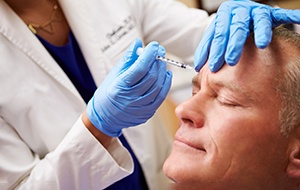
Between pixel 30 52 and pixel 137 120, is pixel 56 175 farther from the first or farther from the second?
pixel 30 52

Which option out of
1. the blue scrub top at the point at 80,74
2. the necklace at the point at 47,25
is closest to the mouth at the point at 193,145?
the blue scrub top at the point at 80,74

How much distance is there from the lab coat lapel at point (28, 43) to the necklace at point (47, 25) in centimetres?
4

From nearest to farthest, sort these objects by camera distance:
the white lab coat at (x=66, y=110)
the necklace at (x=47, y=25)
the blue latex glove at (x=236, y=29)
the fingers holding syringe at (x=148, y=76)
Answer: the blue latex glove at (x=236, y=29) < the fingers holding syringe at (x=148, y=76) < the white lab coat at (x=66, y=110) < the necklace at (x=47, y=25)

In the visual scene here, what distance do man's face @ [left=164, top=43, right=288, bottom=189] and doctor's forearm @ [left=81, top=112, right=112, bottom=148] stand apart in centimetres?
26

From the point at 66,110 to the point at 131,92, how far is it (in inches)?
12.0

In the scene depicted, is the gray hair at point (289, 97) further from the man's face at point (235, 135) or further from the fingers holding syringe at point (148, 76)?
the fingers holding syringe at point (148, 76)

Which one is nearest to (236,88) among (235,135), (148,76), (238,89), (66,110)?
(238,89)

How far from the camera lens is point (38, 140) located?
1249 millimetres

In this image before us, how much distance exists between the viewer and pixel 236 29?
3.13 feet

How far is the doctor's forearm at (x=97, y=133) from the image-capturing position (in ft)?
3.82

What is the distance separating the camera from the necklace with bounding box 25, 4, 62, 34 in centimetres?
132

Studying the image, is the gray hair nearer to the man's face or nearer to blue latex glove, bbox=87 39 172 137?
the man's face

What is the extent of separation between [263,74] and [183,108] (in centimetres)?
20

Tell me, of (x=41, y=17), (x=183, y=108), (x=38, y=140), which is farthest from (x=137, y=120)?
(x=41, y=17)
